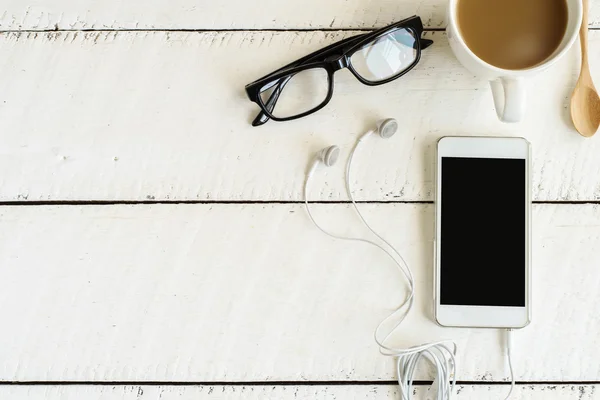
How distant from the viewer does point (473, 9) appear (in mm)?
612

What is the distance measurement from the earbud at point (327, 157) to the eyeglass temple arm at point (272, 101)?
79 millimetres

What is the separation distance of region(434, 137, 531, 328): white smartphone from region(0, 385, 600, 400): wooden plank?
0.09m

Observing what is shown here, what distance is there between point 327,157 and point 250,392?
31 centimetres

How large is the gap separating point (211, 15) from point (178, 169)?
0.65 feet

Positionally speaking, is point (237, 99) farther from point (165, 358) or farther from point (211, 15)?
point (165, 358)

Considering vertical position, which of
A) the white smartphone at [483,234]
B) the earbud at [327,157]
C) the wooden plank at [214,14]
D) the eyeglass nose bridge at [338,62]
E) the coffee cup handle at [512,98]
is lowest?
the white smartphone at [483,234]

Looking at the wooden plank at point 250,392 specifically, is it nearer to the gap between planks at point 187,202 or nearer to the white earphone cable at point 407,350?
the white earphone cable at point 407,350

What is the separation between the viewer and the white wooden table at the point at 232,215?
0.68 meters

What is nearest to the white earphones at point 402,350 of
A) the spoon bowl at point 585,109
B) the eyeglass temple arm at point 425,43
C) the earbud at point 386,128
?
the earbud at point 386,128

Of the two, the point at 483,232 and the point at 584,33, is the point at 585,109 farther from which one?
the point at 483,232

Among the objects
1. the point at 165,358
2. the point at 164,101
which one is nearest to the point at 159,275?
the point at 165,358

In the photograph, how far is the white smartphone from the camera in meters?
0.67

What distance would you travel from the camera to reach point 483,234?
0.67 m

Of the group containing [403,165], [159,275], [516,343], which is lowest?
[516,343]
